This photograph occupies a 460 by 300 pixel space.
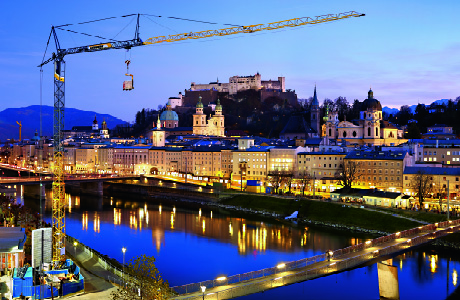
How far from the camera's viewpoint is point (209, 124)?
9256 cm

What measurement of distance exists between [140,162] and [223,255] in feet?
149

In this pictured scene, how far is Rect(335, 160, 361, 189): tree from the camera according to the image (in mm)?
43906

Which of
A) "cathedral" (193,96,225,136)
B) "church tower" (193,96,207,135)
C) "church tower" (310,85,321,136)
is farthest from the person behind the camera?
"cathedral" (193,96,225,136)

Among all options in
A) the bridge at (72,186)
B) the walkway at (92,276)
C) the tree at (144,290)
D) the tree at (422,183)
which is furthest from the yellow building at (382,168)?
the tree at (144,290)

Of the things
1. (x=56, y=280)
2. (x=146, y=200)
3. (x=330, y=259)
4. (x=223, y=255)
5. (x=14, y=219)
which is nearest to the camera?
(x=56, y=280)

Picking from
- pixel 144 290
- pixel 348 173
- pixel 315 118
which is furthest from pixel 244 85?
pixel 144 290

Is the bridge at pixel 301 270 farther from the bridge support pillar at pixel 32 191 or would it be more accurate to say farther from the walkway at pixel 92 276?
the bridge support pillar at pixel 32 191

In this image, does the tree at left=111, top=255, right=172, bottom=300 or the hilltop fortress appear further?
the hilltop fortress

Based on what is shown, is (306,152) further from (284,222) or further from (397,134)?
(397,134)

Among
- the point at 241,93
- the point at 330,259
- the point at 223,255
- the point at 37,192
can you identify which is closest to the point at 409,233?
the point at 330,259

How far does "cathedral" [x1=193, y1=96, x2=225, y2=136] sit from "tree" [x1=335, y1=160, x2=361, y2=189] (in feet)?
149

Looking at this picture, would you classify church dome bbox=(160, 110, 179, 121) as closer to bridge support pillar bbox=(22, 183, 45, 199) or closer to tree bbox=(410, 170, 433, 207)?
bridge support pillar bbox=(22, 183, 45, 199)

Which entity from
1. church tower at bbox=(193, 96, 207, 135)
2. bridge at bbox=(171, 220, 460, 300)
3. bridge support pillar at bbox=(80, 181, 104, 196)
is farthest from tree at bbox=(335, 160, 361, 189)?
church tower at bbox=(193, 96, 207, 135)

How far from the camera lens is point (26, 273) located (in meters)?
18.4
